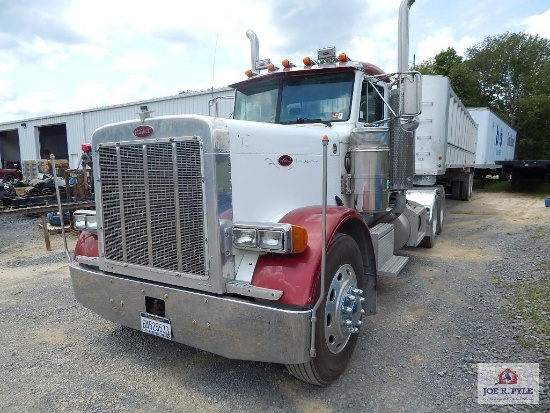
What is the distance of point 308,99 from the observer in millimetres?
4176

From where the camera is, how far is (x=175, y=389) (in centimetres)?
296

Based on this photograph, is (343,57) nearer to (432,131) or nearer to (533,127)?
(432,131)

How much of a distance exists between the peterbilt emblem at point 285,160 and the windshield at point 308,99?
3.39ft

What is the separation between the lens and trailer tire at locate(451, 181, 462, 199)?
14198mm

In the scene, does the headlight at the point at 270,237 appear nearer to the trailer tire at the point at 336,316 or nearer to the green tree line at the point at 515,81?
the trailer tire at the point at 336,316

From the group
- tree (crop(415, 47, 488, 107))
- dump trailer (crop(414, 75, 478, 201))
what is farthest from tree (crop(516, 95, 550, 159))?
dump trailer (crop(414, 75, 478, 201))

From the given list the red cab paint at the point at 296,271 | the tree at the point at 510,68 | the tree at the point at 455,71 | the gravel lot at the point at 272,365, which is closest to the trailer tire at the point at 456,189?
the gravel lot at the point at 272,365

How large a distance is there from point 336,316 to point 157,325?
131 centimetres

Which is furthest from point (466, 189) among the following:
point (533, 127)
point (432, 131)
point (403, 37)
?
point (533, 127)

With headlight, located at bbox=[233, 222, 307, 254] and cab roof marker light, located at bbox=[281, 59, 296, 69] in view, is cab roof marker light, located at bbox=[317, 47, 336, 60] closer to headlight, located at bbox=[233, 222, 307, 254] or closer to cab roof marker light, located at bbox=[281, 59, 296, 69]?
cab roof marker light, located at bbox=[281, 59, 296, 69]

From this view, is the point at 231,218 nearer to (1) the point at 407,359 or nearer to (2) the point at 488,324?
(1) the point at 407,359

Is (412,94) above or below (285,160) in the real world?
above

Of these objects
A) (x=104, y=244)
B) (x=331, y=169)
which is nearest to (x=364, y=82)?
(x=331, y=169)

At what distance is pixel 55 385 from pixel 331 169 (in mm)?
2913
